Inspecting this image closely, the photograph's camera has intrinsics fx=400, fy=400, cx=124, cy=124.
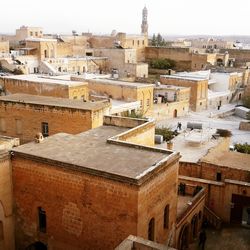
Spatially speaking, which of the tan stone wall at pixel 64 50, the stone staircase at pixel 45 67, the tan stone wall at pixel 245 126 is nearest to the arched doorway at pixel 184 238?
the tan stone wall at pixel 245 126

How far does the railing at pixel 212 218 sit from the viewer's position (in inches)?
783

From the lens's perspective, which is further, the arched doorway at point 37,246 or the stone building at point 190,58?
the stone building at point 190,58

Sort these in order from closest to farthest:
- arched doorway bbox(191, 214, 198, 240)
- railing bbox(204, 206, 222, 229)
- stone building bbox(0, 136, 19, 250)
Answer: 1. stone building bbox(0, 136, 19, 250)
2. arched doorway bbox(191, 214, 198, 240)
3. railing bbox(204, 206, 222, 229)

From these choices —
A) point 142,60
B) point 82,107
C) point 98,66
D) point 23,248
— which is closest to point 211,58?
point 142,60

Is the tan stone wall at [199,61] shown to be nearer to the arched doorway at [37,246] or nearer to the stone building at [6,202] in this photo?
the stone building at [6,202]

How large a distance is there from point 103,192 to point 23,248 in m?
5.00

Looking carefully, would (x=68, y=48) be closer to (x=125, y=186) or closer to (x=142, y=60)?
(x=142, y=60)

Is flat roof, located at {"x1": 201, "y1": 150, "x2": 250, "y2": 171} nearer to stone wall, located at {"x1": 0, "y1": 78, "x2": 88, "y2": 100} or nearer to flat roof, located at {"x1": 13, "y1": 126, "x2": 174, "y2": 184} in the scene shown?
flat roof, located at {"x1": 13, "y1": 126, "x2": 174, "y2": 184}

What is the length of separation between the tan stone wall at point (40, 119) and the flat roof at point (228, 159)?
6298 millimetres

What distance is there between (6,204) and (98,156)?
411 cm

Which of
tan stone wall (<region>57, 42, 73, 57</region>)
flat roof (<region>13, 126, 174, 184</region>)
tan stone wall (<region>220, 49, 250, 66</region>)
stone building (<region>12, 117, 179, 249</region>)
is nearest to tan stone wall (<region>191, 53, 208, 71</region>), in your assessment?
tan stone wall (<region>220, 49, 250, 66</region>)

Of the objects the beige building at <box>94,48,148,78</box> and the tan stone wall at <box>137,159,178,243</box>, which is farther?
the beige building at <box>94,48,148,78</box>

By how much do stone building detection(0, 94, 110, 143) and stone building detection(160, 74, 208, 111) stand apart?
2488 centimetres

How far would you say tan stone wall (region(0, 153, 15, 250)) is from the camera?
49.5 ft
